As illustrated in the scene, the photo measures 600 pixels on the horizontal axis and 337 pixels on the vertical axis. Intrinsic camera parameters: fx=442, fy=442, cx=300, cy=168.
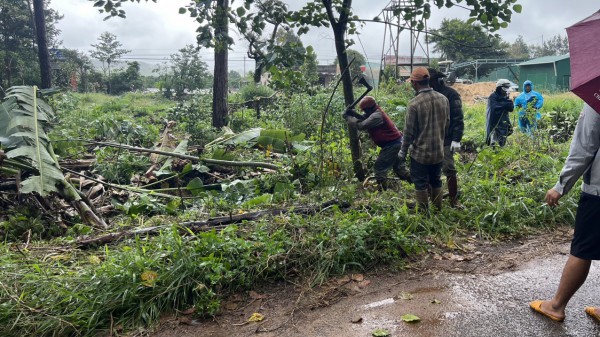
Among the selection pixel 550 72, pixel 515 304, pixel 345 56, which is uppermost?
pixel 550 72

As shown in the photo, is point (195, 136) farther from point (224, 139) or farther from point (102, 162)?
point (102, 162)

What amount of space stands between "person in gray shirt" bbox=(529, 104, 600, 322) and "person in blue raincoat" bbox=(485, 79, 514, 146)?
605cm

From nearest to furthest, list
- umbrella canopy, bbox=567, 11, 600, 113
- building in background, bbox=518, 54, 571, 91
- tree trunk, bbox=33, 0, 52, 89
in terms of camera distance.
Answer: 1. umbrella canopy, bbox=567, 11, 600, 113
2. tree trunk, bbox=33, 0, 52, 89
3. building in background, bbox=518, 54, 571, 91

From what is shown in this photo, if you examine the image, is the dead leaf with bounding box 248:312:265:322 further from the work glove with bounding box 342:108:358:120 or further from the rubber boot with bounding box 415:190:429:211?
the work glove with bounding box 342:108:358:120

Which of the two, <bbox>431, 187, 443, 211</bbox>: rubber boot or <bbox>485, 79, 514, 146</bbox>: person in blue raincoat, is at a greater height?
<bbox>485, 79, 514, 146</bbox>: person in blue raincoat

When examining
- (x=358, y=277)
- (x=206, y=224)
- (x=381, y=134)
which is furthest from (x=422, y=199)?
(x=206, y=224)

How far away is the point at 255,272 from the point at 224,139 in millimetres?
5779

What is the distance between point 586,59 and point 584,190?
0.87 meters

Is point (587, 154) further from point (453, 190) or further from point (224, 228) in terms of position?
point (224, 228)

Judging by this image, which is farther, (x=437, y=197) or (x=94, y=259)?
(x=437, y=197)

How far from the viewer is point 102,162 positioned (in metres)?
8.05

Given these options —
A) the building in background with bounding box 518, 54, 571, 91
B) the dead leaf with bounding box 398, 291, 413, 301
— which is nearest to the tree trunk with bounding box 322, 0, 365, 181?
the dead leaf with bounding box 398, 291, 413, 301

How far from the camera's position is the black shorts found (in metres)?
2.80

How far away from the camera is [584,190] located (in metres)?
2.87
